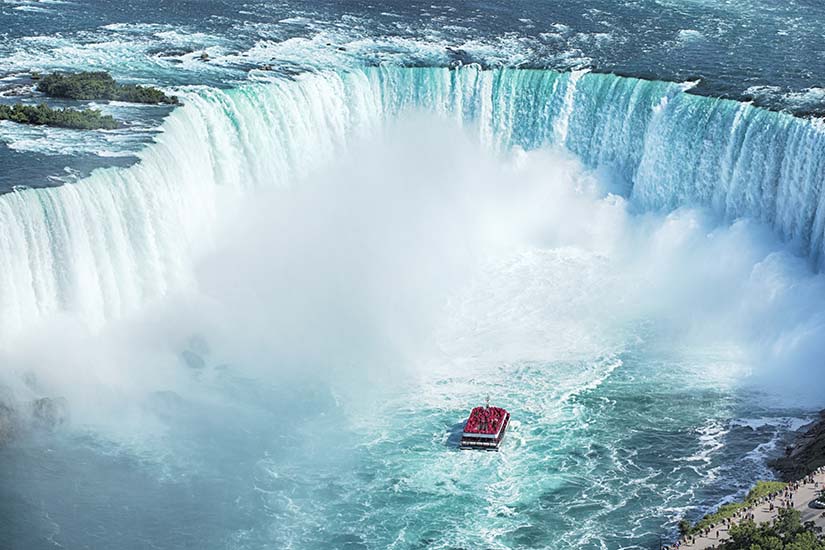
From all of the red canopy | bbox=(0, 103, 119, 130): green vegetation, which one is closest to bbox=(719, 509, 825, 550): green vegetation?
the red canopy

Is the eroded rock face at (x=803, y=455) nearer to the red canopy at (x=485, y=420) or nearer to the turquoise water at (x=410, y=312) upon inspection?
the turquoise water at (x=410, y=312)

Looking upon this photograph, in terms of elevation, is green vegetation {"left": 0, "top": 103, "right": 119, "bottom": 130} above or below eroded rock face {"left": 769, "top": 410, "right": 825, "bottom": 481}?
above

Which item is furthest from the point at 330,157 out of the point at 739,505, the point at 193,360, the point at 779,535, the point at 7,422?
the point at 779,535

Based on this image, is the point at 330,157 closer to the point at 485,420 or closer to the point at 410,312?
the point at 410,312

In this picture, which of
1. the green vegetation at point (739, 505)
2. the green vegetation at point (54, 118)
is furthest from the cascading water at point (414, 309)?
the green vegetation at point (54, 118)

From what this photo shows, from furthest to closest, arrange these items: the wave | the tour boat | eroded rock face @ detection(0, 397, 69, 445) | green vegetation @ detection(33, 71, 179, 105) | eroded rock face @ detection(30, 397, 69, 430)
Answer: green vegetation @ detection(33, 71, 179, 105)
the wave
the tour boat
eroded rock face @ detection(30, 397, 69, 430)
eroded rock face @ detection(0, 397, 69, 445)

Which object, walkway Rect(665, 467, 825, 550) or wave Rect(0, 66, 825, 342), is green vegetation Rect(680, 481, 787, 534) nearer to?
walkway Rect(665, 467, 825, 550)
